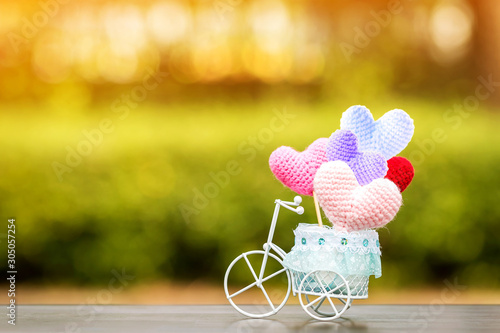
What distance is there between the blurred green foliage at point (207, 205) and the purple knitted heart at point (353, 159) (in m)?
1.31

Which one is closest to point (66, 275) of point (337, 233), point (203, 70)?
point (203, 70)

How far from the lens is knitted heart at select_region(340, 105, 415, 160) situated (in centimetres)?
236

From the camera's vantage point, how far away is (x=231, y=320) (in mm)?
2410

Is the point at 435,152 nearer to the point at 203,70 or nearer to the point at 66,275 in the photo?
the point at 203,70

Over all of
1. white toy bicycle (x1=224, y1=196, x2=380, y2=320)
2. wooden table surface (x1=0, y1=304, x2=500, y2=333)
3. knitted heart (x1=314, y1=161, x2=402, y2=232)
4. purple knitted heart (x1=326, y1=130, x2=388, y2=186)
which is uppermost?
purple knitted heart (x1=326, y1=130, x2=388, y2=186)

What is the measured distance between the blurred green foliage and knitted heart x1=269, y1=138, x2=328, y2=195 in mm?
1292

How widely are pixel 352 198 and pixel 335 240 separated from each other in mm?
163

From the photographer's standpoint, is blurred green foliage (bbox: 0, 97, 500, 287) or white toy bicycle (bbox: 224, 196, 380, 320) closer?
white toy bicycle (bbox: 224, 196, 380, 320)

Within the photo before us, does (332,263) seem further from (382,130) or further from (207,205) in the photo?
(207,205)

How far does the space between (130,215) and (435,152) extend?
Answer: 5.56 feet

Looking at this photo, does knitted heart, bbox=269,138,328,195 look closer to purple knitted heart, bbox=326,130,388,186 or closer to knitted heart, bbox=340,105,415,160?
purple knitted heart, bbox=326,130,388,186

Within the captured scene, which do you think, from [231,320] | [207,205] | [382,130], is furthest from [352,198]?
[207,205]

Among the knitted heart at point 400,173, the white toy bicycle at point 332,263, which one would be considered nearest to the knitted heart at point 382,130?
the knitted heart at point 400,173

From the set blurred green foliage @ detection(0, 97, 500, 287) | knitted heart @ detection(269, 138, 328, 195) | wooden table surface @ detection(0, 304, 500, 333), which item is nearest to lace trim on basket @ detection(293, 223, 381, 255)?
knitted heart @ detection(269, 138, 328, 195)
